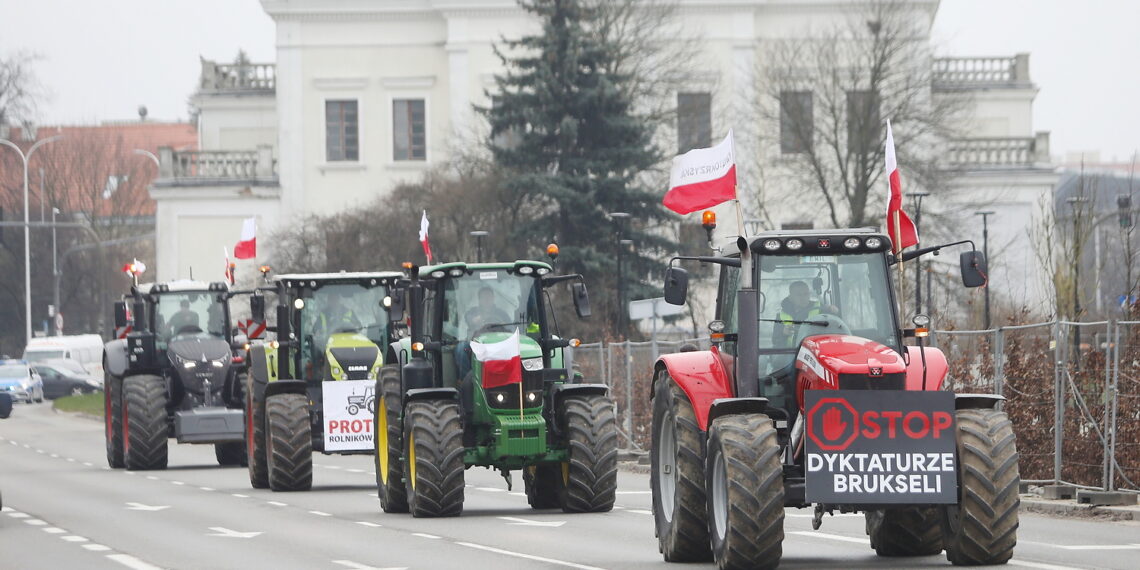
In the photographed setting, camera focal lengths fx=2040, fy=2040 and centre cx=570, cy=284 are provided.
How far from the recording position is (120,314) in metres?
33.3

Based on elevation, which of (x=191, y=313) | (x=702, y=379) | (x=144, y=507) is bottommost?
(x=144, y=507)

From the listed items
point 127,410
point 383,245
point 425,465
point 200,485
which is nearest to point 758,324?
point 425,465

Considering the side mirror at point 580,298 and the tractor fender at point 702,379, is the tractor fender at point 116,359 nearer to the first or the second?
the side mirror at point 580,298

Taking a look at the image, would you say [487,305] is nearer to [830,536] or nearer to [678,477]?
[830,536]

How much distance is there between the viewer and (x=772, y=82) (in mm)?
65500

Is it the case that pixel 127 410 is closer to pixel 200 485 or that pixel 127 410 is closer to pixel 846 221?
pixel 200 485


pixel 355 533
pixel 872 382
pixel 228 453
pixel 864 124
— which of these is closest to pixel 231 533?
pixel 355 533

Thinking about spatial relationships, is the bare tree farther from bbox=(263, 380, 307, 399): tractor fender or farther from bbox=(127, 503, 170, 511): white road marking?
bbox=(127, 503, 170, 511): white road marking

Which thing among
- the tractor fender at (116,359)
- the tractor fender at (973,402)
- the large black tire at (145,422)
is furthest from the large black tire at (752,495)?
the tractor fender at (116,359)

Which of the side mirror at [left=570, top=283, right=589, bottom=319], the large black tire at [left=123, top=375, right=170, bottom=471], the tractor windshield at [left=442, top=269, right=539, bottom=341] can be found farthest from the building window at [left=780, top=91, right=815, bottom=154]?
the side mirror at [left=570, top=283, right=589, bottom=319]

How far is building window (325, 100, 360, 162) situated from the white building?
0.12ft

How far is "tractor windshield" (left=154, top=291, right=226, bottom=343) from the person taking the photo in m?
34.2

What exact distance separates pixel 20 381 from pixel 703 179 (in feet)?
206

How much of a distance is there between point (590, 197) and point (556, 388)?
3655 centimetres
